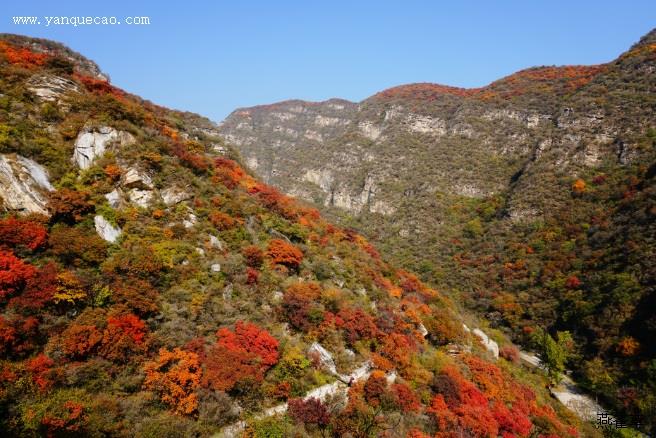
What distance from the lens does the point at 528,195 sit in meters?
63.8

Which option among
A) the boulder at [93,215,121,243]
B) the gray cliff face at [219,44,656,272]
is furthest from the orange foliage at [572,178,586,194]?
the boulder at [93,215,121,243]

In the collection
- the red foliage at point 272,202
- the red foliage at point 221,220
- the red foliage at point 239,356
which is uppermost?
the red foliage at point 272,202

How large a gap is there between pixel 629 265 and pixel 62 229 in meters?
56.5

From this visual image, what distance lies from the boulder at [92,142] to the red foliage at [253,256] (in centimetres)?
1152

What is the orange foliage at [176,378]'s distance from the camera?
12.8m

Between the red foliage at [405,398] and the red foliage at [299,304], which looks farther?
the red foliage at [299,304]

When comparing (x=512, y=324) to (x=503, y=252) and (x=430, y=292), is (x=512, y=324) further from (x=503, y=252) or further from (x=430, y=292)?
(x=430, y=292)

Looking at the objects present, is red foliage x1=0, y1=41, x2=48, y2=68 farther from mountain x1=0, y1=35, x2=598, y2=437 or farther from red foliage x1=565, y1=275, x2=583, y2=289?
red foliage x1=565, y1=275, x2=583, y2=289

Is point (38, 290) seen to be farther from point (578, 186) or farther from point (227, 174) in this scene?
point (578, 186)

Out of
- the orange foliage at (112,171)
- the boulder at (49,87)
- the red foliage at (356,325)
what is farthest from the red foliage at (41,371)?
the boulder at (49,87)

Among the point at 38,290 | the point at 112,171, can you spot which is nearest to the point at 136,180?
the point at 112,171

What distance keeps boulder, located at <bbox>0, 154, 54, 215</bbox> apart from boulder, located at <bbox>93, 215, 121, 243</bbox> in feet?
7.48

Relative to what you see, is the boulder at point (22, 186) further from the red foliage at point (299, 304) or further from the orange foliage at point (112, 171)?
the red foliage at point (299, 304)

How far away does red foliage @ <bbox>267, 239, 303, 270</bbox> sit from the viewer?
23.4 metres
